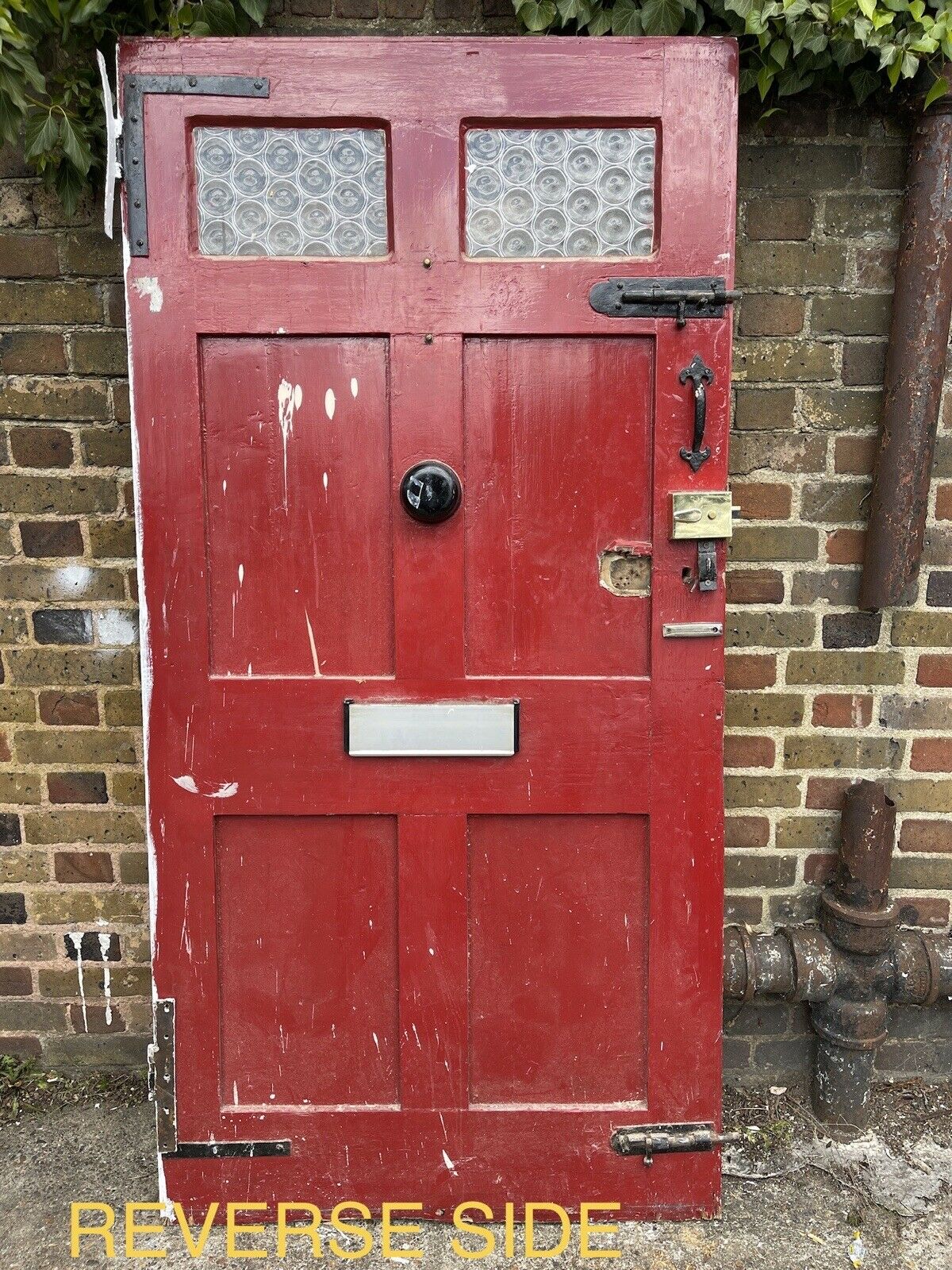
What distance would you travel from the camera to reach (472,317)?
188cm

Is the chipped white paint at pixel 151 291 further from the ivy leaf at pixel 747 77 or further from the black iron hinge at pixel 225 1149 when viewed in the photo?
the black iron hinge at pixel 225 1149

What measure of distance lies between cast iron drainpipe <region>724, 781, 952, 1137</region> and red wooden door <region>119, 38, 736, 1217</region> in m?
0.29

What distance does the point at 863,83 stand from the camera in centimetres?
198

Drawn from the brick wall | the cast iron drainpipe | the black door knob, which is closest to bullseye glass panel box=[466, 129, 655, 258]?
the brick wall

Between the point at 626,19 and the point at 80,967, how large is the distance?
2584 millimetres

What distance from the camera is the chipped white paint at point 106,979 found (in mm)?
2410

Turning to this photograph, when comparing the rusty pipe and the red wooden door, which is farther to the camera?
the rusty pipe

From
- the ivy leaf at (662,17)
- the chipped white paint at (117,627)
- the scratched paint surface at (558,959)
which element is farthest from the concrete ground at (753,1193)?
the ivy leaf at (662,17)

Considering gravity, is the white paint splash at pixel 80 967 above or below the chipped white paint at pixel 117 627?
below

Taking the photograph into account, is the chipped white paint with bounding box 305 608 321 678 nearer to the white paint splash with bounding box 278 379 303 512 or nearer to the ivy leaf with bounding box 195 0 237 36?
the white paint splash with bounding box 278 379 303 512

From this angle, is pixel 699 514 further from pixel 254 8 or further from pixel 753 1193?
pixel 753 1193

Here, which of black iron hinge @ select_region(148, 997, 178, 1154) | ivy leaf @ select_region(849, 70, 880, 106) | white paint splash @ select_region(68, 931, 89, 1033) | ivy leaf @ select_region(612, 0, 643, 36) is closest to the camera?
ivy leaf @ select_region(612, 0, 643, 36)

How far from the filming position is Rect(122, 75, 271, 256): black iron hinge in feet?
5.99

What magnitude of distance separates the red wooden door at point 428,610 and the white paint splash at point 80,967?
482mm
